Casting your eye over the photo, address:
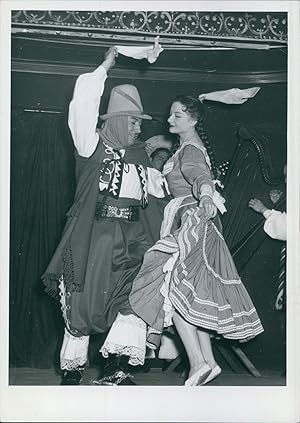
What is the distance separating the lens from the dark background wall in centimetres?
222

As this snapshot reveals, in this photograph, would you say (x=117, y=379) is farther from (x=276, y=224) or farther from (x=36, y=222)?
(x=276, y=224)

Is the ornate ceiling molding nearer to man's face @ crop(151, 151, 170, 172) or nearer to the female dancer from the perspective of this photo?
the female dancer

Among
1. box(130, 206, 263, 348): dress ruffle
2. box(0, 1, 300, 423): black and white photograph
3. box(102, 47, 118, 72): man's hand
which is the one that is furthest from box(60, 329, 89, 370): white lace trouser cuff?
box(102, 47, 118, 72): man's hand

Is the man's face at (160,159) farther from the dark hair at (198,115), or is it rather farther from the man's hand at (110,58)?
the man's hand at (110,58)

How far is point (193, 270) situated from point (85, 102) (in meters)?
0.50

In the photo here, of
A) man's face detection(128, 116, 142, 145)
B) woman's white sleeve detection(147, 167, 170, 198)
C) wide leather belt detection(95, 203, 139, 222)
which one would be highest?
man's face detection(128, 116, 142, 145)

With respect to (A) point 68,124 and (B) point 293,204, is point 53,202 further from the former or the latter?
(B) point 293,204

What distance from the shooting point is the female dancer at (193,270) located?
87.1 inches

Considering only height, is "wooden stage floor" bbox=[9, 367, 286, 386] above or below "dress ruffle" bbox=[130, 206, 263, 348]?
below

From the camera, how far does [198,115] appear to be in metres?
2.26

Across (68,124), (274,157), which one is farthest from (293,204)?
(68,124)

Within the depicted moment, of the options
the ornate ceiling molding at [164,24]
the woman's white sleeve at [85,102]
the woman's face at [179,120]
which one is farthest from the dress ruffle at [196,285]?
the ornate ceiling molding at [164,24]

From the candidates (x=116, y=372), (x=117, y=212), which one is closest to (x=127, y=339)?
(x=116, y=372)

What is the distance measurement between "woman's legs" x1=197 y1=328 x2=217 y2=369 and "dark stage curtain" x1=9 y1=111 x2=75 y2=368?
351mm
